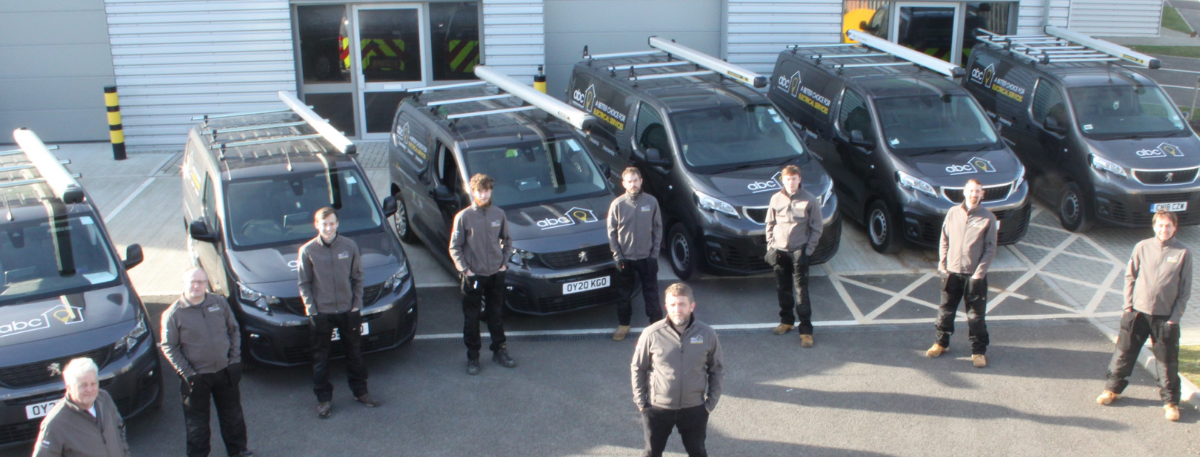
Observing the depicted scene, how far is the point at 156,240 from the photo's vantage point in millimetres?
10680

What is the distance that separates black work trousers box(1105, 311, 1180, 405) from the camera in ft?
21.2

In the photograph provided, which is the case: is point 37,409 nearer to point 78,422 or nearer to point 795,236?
point 78,422

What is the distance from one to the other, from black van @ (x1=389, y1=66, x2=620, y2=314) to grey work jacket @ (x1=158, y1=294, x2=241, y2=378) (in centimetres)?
271

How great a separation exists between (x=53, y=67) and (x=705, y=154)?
34.6 feet

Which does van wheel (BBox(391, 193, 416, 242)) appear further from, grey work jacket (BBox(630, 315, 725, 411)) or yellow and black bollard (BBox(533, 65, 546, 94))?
grey work jacket (BBox(630, 315, 725, 411))

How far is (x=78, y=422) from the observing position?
468 centimetres

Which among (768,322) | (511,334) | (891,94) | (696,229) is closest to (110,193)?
(511,334)

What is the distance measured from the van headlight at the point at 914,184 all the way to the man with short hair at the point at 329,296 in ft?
19.1

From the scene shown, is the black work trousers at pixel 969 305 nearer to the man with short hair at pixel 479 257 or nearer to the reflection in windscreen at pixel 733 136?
the reflection in windscreen at pixel 733 136

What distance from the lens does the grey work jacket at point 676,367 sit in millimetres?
5086

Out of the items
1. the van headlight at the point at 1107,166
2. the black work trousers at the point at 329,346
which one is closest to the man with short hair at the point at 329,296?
the black work trousers at the point at 329,346

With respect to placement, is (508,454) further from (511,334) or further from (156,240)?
(156,240)

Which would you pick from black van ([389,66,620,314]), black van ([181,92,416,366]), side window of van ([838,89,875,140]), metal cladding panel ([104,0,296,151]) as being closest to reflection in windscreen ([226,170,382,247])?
black van ([181,92,416,366])

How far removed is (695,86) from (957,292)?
4.06m
